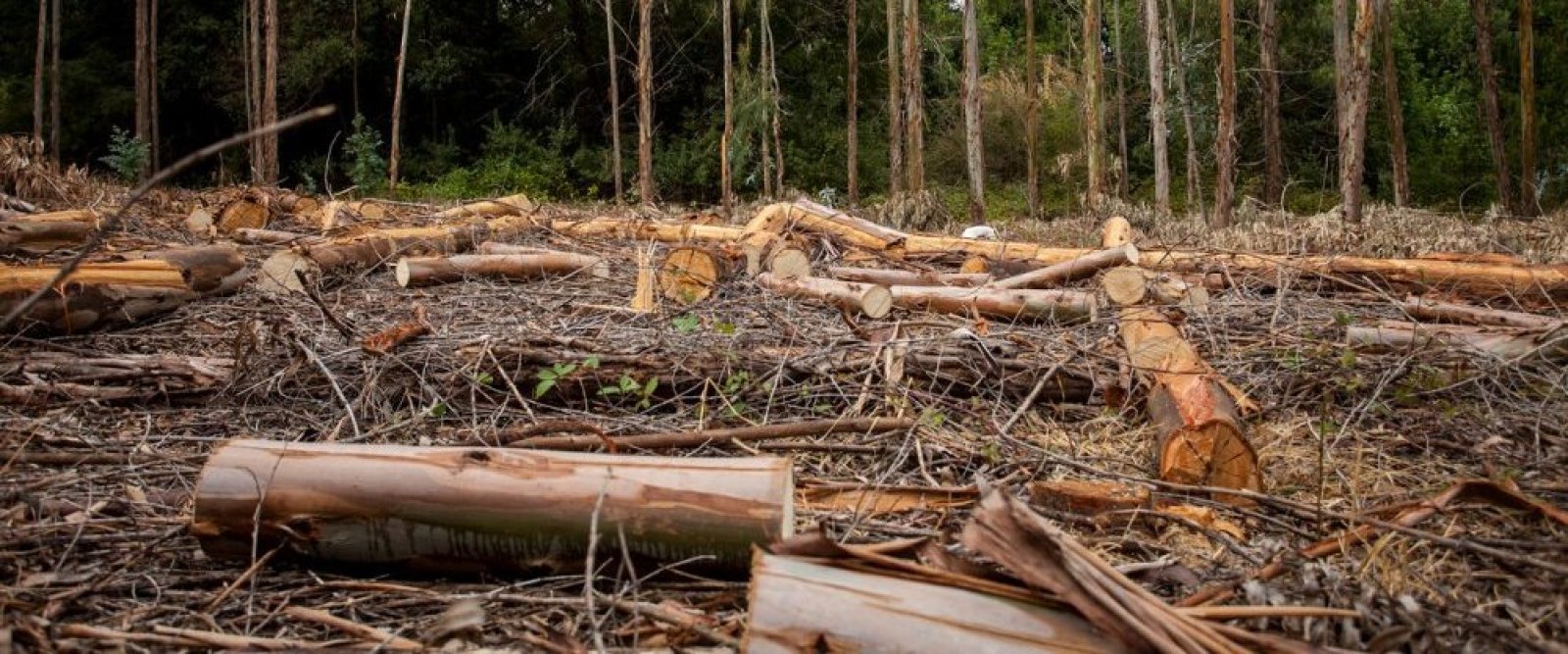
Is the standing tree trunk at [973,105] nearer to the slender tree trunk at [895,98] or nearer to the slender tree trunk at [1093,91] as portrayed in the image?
the slender tree trunk at [895,98]

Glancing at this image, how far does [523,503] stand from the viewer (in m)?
2.74

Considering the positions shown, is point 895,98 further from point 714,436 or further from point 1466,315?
point 714,436

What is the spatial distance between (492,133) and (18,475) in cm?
2095

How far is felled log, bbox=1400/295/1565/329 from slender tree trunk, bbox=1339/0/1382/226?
14.2ft

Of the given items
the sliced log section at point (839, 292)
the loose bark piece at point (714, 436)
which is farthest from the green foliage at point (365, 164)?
the loose bark piece at point (714, 436)

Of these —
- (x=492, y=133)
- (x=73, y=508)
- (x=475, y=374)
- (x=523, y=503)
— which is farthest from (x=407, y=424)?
(x=492, y=133)

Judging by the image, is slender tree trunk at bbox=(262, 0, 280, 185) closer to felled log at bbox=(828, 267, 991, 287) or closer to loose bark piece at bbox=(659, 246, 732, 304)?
loose bark piece at bbox=(659, 246, 732, 304)

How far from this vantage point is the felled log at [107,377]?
4480 mm

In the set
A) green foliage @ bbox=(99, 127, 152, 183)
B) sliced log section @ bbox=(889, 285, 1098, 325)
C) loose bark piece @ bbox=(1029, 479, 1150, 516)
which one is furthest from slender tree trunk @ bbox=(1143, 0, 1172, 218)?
green foliage @ bbox=(99, 127, 152, 183)

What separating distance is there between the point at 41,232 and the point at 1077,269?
6671 millimetres

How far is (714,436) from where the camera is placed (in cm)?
372

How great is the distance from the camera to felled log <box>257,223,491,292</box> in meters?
6.73

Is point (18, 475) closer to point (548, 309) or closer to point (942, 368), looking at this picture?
point (548, 309)

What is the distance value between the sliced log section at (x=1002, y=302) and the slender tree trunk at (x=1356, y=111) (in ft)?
18.1
